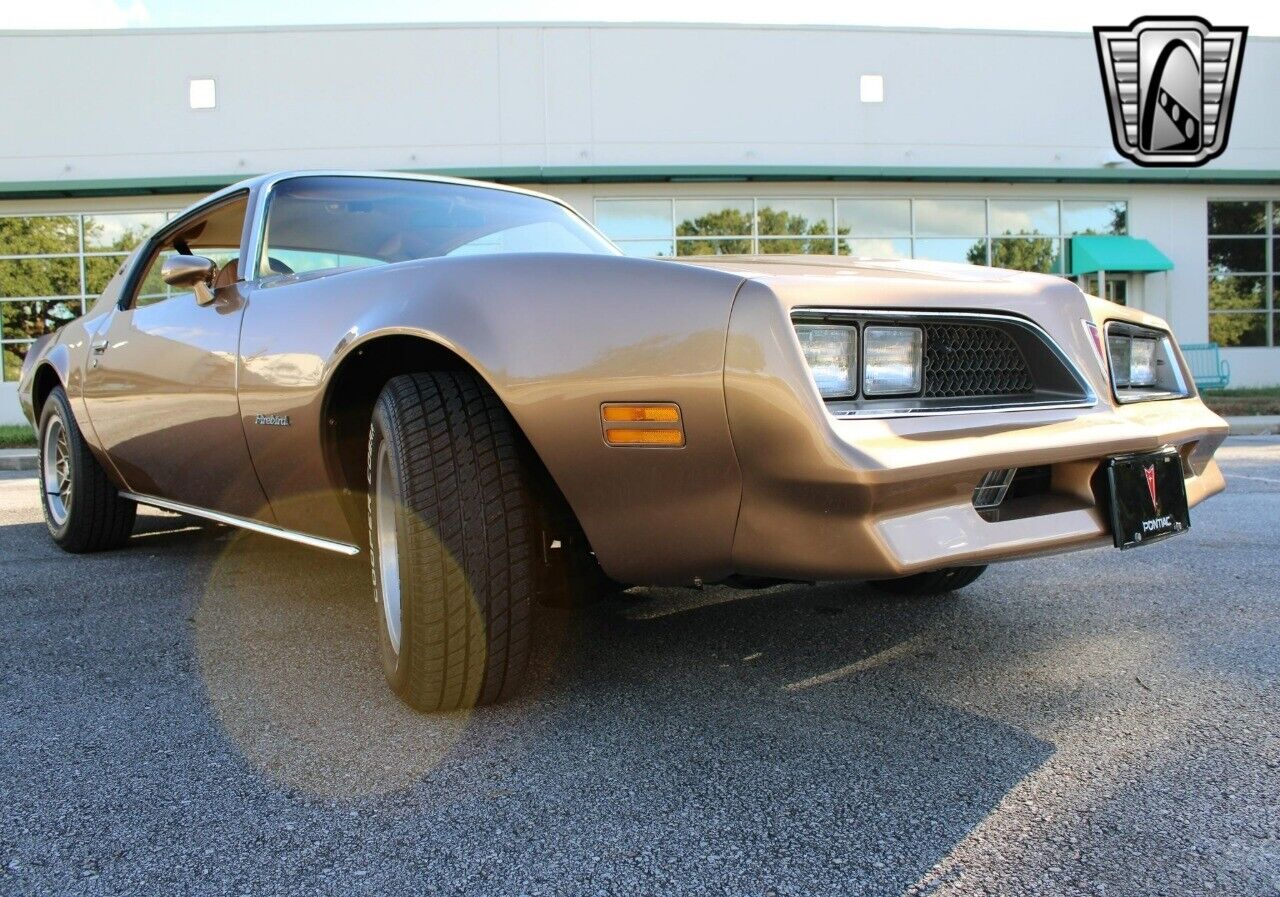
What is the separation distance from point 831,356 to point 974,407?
0.37 meters

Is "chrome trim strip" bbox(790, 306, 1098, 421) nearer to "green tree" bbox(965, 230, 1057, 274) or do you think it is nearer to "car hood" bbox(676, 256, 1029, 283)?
"car hood" bbox(676, 256, 1029, 283)

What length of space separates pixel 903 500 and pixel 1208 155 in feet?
62.2

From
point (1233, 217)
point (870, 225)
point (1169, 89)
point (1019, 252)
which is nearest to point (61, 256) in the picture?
point (870, 225)

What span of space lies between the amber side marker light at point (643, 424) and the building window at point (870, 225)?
575 inches

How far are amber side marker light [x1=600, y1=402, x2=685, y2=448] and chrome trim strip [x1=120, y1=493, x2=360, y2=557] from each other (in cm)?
100

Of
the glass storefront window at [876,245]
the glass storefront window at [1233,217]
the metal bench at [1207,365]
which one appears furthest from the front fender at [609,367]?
the glass storefront window at [1233,217]

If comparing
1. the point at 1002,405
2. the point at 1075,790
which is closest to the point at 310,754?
the point at 1075,790

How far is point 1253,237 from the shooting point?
18.2m

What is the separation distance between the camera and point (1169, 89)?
16.8 metres

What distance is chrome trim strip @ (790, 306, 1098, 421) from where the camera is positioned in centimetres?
188

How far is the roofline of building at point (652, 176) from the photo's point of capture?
15484 mm

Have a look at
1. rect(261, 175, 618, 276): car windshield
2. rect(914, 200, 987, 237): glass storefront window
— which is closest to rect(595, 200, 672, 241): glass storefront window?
rect(914, 200, 987, 237): glass storefront window

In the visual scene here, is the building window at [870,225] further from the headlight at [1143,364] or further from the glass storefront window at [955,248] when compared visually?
the headlight at [1143,364]

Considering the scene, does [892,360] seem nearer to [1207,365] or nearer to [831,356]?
[831,356]
